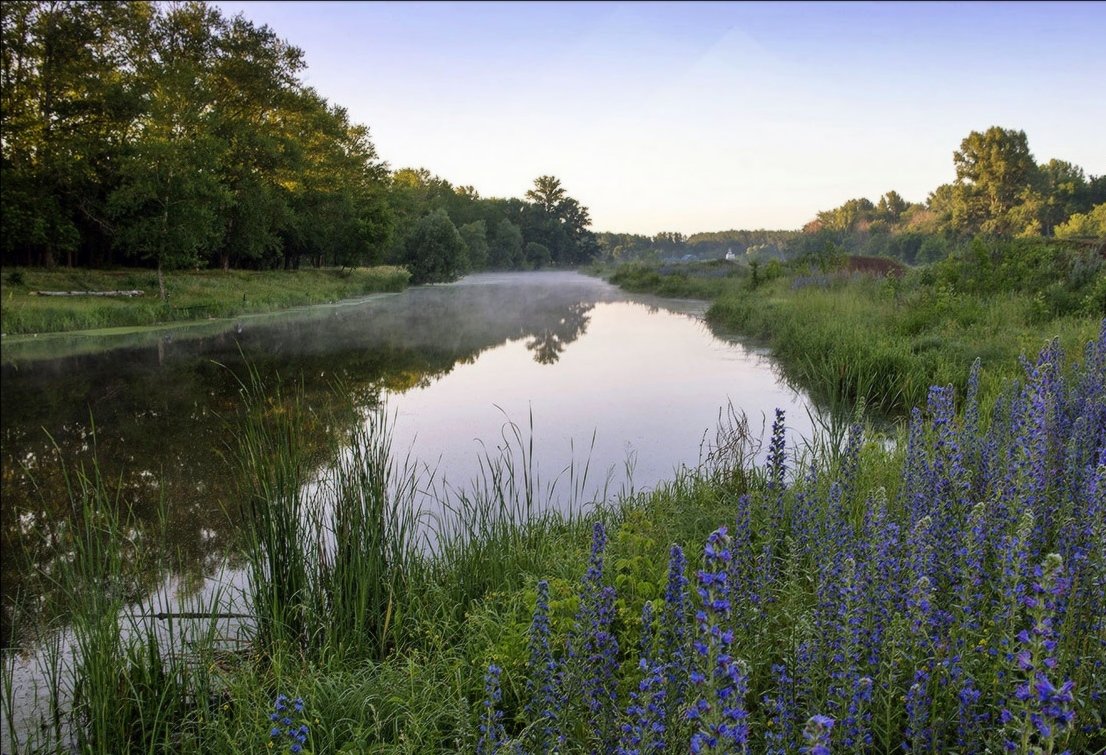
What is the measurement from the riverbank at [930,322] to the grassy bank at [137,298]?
54.7 feet

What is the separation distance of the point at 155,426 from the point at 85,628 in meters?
6.19

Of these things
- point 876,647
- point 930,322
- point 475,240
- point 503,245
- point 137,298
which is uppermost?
point 503,245

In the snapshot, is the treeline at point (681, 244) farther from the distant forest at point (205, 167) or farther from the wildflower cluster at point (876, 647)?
the wildflower cluster at point (876, 647)

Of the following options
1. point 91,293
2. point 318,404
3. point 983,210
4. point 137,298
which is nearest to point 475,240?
point 983,210

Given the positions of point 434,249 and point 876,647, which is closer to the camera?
point 876,647

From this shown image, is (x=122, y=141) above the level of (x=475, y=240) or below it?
below

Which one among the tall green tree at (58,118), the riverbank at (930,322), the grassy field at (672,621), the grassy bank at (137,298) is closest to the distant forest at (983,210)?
the riverbank at (930,322)

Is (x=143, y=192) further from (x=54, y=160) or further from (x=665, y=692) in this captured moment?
(x=665, y=692)

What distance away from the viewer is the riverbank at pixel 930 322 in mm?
8562

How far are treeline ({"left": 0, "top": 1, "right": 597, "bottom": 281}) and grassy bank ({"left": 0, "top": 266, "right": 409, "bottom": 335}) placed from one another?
941mm

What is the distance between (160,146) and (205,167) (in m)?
2.65

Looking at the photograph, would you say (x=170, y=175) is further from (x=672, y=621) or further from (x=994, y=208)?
(x=994, y=208)

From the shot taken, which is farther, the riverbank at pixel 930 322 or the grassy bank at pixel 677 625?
the riverbank at pixel 930 322

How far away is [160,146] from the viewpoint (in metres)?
19.3
